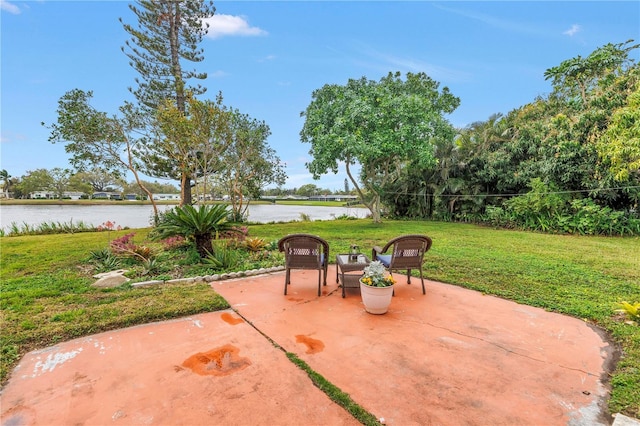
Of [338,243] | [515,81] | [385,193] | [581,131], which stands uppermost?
[515,81]

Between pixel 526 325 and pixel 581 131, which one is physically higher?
pixel 581 131

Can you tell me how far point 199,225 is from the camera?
191 inches

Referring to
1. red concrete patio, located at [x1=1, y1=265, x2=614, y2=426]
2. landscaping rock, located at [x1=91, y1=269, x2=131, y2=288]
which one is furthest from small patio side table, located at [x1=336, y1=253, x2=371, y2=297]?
landscaping rock, located at [x1=91, y1=269, x2=131, y2=288]

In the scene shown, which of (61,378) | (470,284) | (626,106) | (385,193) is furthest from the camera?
(385,193)

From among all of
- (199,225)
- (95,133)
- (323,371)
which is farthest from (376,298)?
(95,133)

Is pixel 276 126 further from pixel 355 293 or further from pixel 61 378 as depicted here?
pixel 61 378

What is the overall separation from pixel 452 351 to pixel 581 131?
1133 cm

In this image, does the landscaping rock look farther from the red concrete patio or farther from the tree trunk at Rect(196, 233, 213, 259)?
the red concrete patio

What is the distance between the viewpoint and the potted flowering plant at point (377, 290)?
2904mm

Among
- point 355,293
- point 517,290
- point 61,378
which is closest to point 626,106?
point 517,290

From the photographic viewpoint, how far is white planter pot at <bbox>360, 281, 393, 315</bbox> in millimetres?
2896

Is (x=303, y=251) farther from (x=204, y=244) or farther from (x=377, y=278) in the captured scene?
(x=204, y=244)

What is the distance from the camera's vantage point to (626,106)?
8344 millimetres

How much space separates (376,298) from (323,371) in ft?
3.57
